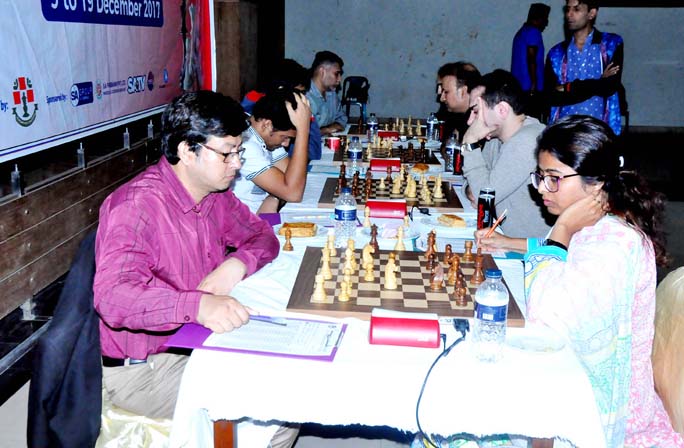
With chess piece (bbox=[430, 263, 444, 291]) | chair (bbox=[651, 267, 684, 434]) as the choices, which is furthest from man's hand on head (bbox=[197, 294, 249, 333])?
chair (bbox=[651, 267, 684, 434])

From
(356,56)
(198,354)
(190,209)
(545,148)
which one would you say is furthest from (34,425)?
(356,56)

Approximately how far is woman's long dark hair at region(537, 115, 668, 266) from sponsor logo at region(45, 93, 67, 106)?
2161 mm

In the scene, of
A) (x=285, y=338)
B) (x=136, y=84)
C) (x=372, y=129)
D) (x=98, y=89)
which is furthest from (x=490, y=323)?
(x=372, y=129)

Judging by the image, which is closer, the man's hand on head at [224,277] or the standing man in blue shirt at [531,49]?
the man's hand on head at [224,277]

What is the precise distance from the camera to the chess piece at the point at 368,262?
213 cm

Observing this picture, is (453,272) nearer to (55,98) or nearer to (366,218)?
(366,218)

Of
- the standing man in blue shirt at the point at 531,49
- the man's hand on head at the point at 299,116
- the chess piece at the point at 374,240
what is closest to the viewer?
the chess piece at the point at 374,240

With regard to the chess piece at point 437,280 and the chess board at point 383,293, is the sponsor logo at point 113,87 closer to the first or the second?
the chess board at point 383,293

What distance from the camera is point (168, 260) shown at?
78.5 inches

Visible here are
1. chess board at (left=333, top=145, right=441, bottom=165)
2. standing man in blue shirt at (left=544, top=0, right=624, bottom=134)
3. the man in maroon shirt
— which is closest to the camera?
the man in maroon shirt

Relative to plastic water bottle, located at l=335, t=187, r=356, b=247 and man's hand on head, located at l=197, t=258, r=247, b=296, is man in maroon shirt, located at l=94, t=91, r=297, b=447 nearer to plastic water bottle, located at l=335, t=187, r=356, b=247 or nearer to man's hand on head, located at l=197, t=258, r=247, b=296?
man's hand on head, located at l=197, t=258, r=247, b=296

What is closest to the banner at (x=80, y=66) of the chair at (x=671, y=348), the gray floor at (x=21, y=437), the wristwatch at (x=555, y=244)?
the gray floor at (x=21, y=437)

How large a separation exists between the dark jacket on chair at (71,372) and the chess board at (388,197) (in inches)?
58.0

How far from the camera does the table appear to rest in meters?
1.53
